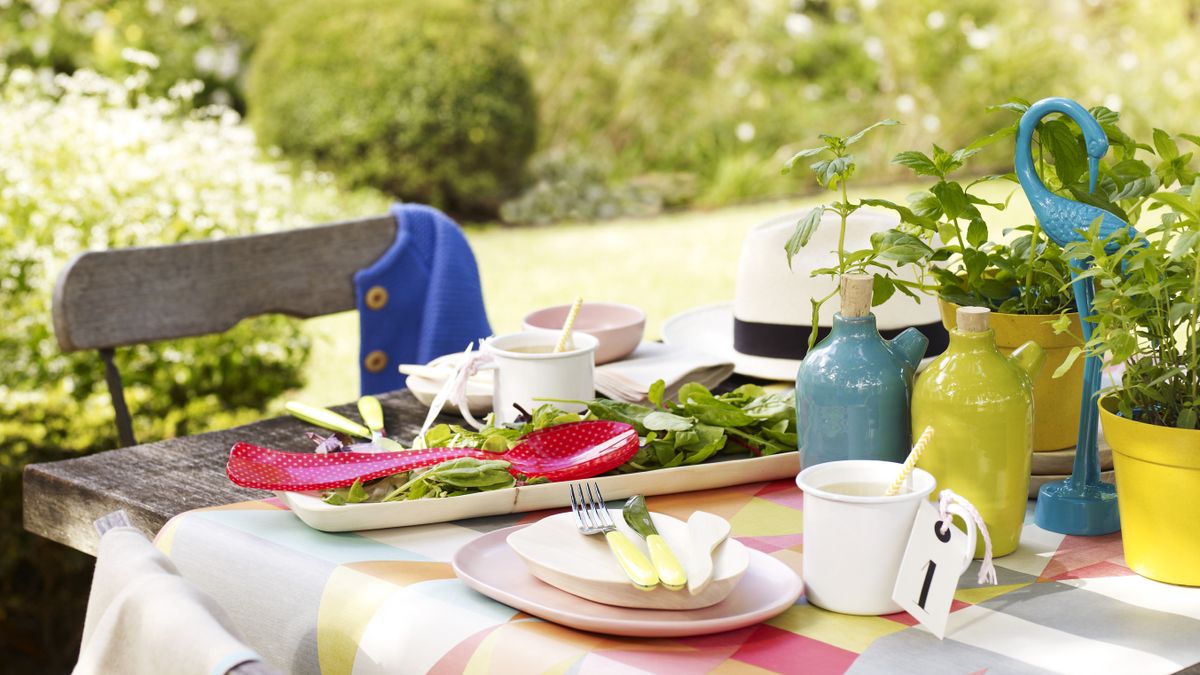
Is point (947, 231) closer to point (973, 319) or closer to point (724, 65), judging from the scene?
point (973, 319)

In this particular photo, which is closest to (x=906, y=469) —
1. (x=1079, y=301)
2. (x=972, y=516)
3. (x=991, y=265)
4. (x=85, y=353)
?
(x=972, y=516)

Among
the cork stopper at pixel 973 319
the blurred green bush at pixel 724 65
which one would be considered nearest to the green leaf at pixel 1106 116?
the cork stopper at pixel 973 319

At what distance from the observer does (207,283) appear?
6.77 ft

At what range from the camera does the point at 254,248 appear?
212 centimetres

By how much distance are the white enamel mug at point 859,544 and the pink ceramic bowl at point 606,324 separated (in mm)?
771

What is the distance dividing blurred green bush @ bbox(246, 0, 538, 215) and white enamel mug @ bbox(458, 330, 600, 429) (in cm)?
577

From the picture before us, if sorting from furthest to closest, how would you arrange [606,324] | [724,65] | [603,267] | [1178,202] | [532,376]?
[724,65], [603,267], [606,324], [532,376], [1178,202]

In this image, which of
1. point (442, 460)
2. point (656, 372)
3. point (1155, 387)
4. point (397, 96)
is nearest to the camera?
point (1155, 387)

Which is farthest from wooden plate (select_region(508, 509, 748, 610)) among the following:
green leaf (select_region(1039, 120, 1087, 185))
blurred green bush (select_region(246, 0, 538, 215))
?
blurred green bush (select_region(246, 0, 538, 215))

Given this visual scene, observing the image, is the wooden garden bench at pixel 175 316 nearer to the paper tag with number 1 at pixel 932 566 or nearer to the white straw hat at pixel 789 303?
the white straw hat at pixel 789 303

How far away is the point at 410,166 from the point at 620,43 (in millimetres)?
2027

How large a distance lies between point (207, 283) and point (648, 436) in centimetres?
102

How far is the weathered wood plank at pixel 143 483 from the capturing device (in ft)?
4.30

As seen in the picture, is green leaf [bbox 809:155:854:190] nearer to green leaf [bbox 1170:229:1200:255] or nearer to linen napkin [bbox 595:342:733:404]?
green leaf [bbox 1170:229:1200:255]
